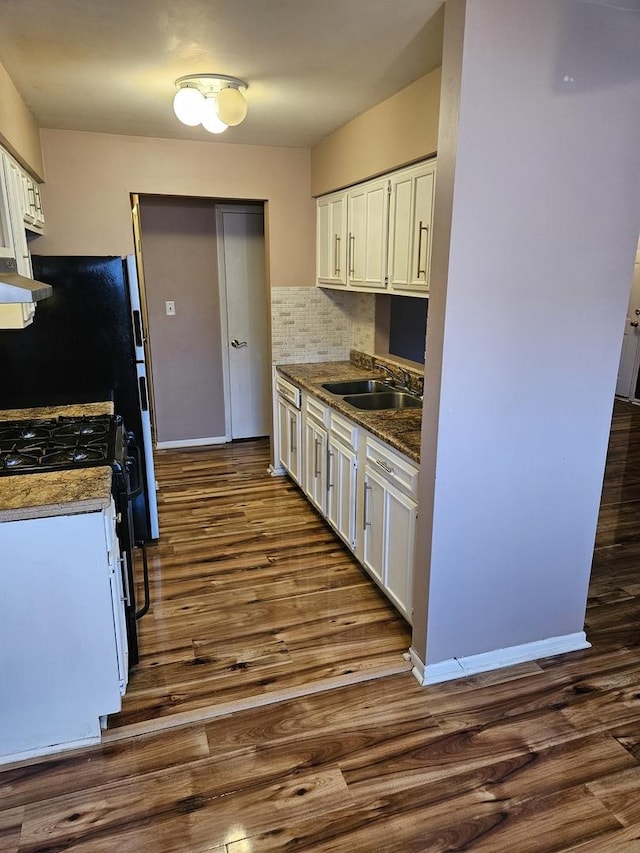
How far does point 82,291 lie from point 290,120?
153cm

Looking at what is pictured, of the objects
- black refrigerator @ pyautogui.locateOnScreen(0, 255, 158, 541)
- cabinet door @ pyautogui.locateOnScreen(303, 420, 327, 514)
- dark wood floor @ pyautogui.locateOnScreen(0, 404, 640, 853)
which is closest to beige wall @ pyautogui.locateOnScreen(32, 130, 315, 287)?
black refrigerator @ pyautogui.locateOnScreen(0, 255, 158, 541)

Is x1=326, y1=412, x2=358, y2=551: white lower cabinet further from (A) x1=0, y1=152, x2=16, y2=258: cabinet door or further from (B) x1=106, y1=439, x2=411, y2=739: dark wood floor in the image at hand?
(A) x1=0, y1=152, x2=16, y2=258: cabinet door

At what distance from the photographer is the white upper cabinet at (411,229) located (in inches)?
104

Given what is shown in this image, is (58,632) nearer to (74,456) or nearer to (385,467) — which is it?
(74,456)

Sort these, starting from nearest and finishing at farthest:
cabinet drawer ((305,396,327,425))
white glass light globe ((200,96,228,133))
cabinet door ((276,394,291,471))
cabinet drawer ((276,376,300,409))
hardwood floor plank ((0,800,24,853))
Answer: hardwood floor plank ((0,800,24,853)) < white glass light globe ((200,96,228,133)) < cabinet drawer ((305,396,327,425)) < cabinet drawer ((276,376,300,409)) < cabinet door ((276,394,291,471))

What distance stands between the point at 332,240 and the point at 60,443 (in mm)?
2357

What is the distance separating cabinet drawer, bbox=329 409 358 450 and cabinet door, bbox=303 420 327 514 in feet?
0.51

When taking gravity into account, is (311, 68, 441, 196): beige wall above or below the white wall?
above

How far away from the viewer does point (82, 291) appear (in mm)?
3047

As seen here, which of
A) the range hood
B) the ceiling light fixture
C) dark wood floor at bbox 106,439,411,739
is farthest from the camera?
the ceiling light fixture

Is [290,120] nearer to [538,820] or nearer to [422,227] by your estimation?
[422,227]

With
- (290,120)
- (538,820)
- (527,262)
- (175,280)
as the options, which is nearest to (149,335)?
(175,280)

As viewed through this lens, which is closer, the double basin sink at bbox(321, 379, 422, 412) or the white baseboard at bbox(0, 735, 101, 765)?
the white baseboard at bbox(0, 735, 101, 765)

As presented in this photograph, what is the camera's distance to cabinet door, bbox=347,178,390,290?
3.07 m
